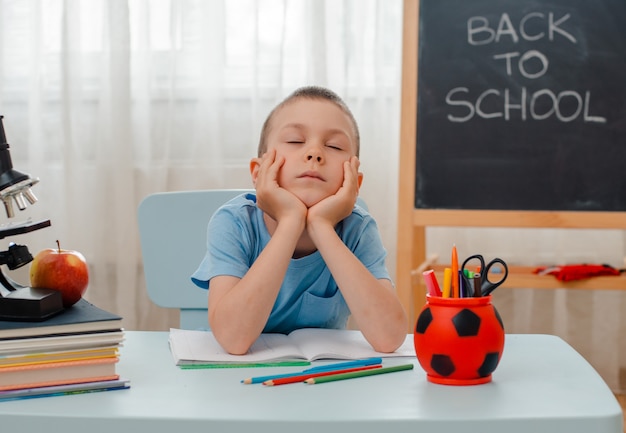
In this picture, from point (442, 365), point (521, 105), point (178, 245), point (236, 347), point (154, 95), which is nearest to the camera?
point (442, 365)

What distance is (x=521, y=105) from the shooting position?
2391mm

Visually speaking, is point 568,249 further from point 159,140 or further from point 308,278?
point 308,278

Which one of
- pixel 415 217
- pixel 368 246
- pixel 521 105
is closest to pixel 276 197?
pixel 368 246

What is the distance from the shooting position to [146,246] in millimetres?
1602

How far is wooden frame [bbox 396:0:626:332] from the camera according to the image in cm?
235

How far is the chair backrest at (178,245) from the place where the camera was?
1.58 m

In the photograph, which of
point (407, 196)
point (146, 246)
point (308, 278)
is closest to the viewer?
point (308, 278)

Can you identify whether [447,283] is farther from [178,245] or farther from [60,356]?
[178,245]

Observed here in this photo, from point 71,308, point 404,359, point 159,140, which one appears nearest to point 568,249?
point 159,140

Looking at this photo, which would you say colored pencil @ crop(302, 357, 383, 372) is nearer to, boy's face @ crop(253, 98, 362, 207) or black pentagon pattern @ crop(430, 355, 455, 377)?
black pentagon pattern @ crop(430, 355, 455, 377)

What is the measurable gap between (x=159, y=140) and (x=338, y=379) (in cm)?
216

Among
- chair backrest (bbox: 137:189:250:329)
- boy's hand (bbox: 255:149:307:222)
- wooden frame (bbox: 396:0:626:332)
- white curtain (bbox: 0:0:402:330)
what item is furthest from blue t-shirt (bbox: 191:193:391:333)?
white curtain (bbox: 0:0:402:330)

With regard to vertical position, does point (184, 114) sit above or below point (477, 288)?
above

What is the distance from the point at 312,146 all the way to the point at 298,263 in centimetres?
21
